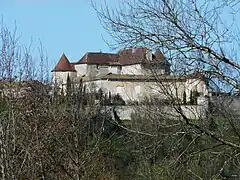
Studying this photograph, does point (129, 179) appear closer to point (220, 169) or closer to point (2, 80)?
point (2, 80)

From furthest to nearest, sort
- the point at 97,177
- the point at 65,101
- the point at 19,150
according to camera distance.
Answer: the point at 65,101 → the point at 97,177 → the point at 19,150

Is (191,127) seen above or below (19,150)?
above

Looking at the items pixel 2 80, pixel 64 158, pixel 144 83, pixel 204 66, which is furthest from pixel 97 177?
pixel 204 66

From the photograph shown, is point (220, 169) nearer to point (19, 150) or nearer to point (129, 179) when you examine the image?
point (19, 150)

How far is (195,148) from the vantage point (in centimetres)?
612

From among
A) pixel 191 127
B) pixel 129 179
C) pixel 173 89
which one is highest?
pixel 173 89

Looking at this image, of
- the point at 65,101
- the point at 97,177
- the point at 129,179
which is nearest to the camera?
the point at 97,177

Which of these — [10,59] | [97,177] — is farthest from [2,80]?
[97,177]

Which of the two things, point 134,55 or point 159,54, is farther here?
point 134,55

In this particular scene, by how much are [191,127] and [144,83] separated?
2.93ft

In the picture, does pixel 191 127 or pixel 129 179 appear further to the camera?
pixel 129 179

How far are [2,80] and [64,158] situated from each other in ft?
6.26

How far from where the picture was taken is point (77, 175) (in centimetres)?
979

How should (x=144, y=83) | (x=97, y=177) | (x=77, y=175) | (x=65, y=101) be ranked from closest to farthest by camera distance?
(x=144, y=83)
(x=77, y=175)
(x=97, y=177)
(x=65, y=101)
